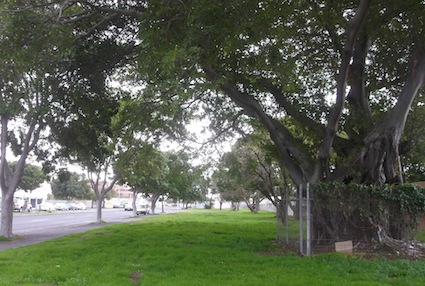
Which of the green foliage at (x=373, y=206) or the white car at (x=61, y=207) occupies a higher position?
the green foliage at (x=373, y=206)

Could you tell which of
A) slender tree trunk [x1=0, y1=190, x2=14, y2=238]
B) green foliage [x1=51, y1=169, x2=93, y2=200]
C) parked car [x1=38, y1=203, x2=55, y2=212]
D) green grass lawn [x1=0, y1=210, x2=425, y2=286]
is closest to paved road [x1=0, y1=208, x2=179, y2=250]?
slender tree trunk [x1=0, y1=190, x2=14, y2=238]

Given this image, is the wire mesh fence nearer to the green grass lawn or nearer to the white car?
the green grass lawn

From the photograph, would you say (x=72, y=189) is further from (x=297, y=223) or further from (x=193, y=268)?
(x=193, y=268)

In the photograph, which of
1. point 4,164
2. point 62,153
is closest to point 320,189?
point 62,153

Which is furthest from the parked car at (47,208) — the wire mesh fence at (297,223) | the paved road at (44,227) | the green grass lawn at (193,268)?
the green grass lawn at (193,268)

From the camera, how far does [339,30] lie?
1476 centimetres

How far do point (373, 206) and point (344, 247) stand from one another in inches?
54.8

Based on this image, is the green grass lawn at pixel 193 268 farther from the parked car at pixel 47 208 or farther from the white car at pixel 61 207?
the white car at pixel 61 207

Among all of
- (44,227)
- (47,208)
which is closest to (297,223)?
(44,227)

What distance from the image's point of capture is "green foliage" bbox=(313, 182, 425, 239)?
11.9 meters

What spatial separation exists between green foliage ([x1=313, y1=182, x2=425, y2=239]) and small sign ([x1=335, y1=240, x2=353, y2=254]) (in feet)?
1.48

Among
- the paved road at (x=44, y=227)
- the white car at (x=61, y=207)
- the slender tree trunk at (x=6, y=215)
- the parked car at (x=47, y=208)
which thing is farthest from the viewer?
the white car at (x=61, y=207)

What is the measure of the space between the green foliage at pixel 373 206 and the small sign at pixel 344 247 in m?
0.45

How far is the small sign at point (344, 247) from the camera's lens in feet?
39.5
